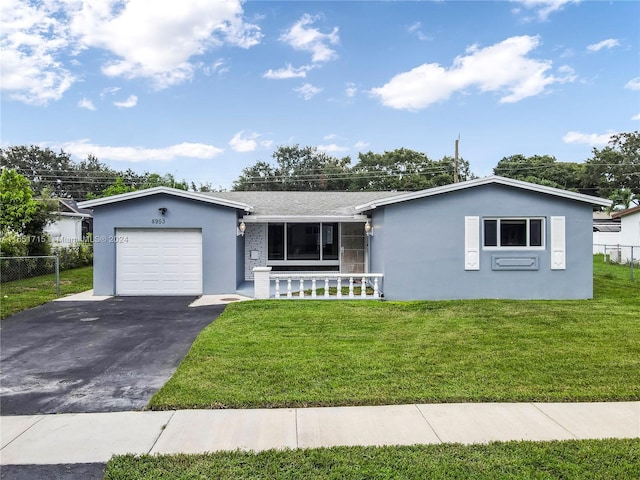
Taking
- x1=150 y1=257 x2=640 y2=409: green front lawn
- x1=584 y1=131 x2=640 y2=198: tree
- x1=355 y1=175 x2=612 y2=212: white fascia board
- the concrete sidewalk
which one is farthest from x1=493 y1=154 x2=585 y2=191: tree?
the concrete sidewalk

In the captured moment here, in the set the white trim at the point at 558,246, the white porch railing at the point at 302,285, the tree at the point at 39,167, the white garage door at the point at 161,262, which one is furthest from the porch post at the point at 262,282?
the tree at the point at 39,167

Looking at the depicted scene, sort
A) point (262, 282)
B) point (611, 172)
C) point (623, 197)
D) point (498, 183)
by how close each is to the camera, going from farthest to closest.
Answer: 1. point (611, 172)
2. point (623, 197)
3. point (262, 282)
4. point (498, 183)

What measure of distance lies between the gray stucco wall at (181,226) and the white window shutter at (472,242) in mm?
6629

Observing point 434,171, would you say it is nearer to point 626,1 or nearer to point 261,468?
point 626,1

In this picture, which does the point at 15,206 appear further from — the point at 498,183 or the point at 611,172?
the point at 611,172

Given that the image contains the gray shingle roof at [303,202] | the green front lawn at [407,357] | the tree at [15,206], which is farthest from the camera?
the tree at [15,206]

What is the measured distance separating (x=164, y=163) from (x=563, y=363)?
43.0 meters

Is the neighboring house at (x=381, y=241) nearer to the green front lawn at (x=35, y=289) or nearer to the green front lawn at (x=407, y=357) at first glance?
the green front lawn at (x=407, y=357)

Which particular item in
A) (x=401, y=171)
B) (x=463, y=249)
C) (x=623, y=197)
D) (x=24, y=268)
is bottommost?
(x=24, y=268)

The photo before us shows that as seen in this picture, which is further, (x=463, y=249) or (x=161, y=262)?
(x=161, y=262)

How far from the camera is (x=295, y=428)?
153 inches

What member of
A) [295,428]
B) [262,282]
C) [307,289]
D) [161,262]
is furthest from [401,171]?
[295,428]

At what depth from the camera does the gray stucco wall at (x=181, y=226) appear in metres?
12.1

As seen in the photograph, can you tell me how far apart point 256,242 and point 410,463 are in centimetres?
1206
